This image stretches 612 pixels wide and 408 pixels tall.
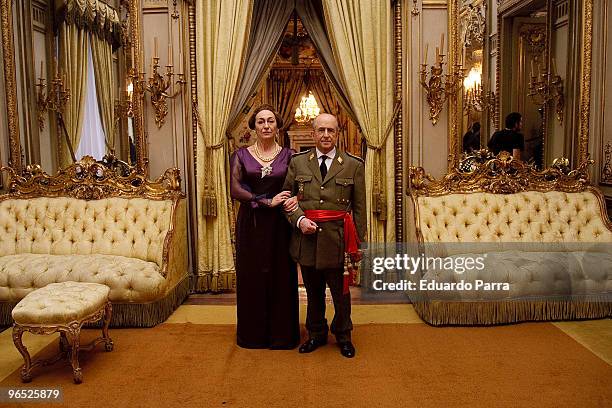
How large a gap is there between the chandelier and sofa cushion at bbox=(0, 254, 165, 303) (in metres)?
4.77

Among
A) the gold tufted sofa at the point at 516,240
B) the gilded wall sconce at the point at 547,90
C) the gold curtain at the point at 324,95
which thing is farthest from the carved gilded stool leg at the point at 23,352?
the gold curtain at the point at 324,95

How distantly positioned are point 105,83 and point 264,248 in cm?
265

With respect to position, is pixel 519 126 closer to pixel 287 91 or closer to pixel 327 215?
pixel 327 215

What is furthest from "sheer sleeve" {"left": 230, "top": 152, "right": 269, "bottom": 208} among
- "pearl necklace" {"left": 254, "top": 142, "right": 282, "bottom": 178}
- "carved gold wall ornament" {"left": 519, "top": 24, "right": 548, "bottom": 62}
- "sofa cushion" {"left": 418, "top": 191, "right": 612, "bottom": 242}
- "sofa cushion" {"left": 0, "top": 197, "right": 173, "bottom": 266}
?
"carved gold wall ornament" {"left": 519, "top": 24, "right": 548, "bottom": 62}

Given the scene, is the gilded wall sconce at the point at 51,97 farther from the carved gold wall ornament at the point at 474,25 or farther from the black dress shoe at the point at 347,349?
the carved gold wall ornament at the point at 474,25

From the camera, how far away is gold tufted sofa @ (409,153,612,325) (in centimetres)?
377

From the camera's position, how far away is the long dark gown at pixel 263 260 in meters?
3.36

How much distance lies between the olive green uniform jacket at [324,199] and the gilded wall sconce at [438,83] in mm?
1710

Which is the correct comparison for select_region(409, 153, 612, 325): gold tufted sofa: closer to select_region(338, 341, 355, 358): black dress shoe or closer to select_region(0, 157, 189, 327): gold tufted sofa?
select_region(338, 341, 355, 358): black dress shoe

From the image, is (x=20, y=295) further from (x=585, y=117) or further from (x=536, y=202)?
(x=585, y=117)

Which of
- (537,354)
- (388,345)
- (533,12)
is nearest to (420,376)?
(388,345)

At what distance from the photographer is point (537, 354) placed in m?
3.29

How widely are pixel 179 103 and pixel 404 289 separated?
98.1 inches

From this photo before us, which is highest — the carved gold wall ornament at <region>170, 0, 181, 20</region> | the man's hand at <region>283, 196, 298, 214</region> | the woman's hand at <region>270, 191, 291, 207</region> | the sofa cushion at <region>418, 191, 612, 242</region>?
the carved gold wall ornament at <region>170, 0, 181, 20</region>
